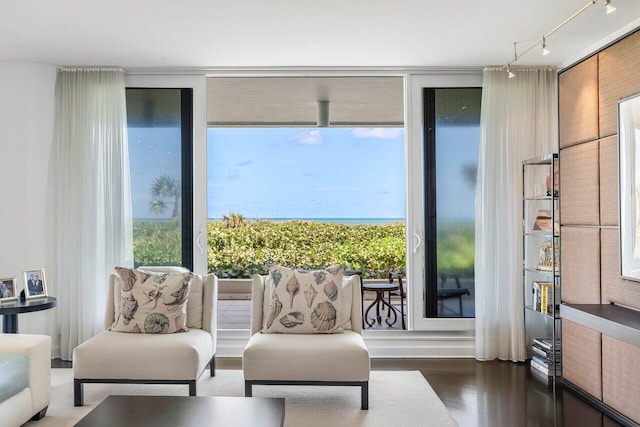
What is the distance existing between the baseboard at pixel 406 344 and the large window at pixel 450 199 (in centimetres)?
23

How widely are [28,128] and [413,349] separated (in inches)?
150

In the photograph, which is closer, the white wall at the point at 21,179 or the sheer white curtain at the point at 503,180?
the white wall at the point at 21,179

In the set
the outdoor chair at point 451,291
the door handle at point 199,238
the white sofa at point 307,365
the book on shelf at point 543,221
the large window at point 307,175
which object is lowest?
the white sofa at point 307,365

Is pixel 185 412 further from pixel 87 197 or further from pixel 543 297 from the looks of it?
pixel 543 297

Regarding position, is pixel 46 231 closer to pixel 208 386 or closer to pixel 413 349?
pixel 208 386

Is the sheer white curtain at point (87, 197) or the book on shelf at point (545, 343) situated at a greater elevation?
the sheer white curtain at point (87, 197)

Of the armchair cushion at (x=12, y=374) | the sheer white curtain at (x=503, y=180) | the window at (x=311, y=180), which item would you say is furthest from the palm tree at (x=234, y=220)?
the armchair cushion at (x=12, y=374)

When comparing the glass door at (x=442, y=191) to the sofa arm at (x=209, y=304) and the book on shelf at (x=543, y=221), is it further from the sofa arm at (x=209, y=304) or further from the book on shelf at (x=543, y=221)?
the sofa arm at (x=209, y=304)

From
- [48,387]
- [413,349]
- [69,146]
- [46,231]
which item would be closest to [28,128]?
[69,146]

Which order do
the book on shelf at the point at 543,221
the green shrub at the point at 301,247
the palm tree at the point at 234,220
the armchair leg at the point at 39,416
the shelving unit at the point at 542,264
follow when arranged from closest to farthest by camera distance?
the armchair leg at the point at 39,416 < the shelving unit at the point at 542,264 < the book on shelf at the point at 543,221 < the green shrub at the point at 301,247 < the palm tree at the point at 234,220

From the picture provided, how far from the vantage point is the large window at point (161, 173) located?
4.81 m

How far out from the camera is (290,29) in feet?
12.5

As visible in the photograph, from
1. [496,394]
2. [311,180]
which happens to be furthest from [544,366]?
[311,180]

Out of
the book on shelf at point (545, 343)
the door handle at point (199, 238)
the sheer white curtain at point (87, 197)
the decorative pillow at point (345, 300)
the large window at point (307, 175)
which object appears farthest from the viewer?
the large window at point (307, 175)
